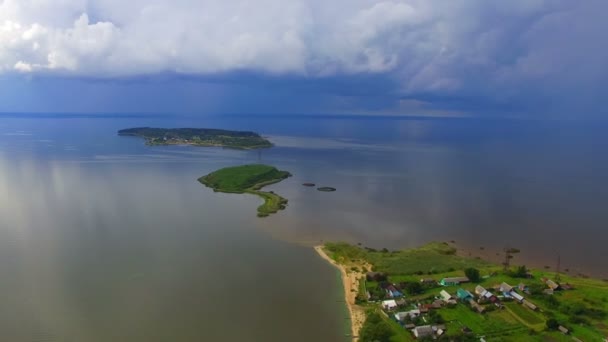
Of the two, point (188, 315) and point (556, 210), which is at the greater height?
point (556, 210)

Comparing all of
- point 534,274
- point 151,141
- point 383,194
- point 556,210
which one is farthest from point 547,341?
point 151,141

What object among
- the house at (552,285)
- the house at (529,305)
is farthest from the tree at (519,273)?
the house at (529,305)

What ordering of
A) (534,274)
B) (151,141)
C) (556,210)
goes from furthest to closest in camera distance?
(151,141) → (556,210) → (534,274)

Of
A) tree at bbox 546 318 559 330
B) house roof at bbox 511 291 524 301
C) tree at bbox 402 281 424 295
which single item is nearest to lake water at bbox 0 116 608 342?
tree at bbox 402 281 424 295

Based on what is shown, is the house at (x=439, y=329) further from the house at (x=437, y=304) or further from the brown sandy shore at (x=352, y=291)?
the brown sandy shore at (x=352, y=291)

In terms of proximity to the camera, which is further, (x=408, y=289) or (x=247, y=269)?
(x=247, y=269)

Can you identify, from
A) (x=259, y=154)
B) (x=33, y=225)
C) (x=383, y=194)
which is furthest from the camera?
(x=259, y=154)

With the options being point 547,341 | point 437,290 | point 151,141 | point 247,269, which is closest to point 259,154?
point 151,141

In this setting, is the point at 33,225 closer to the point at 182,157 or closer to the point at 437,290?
the point at 437,290
